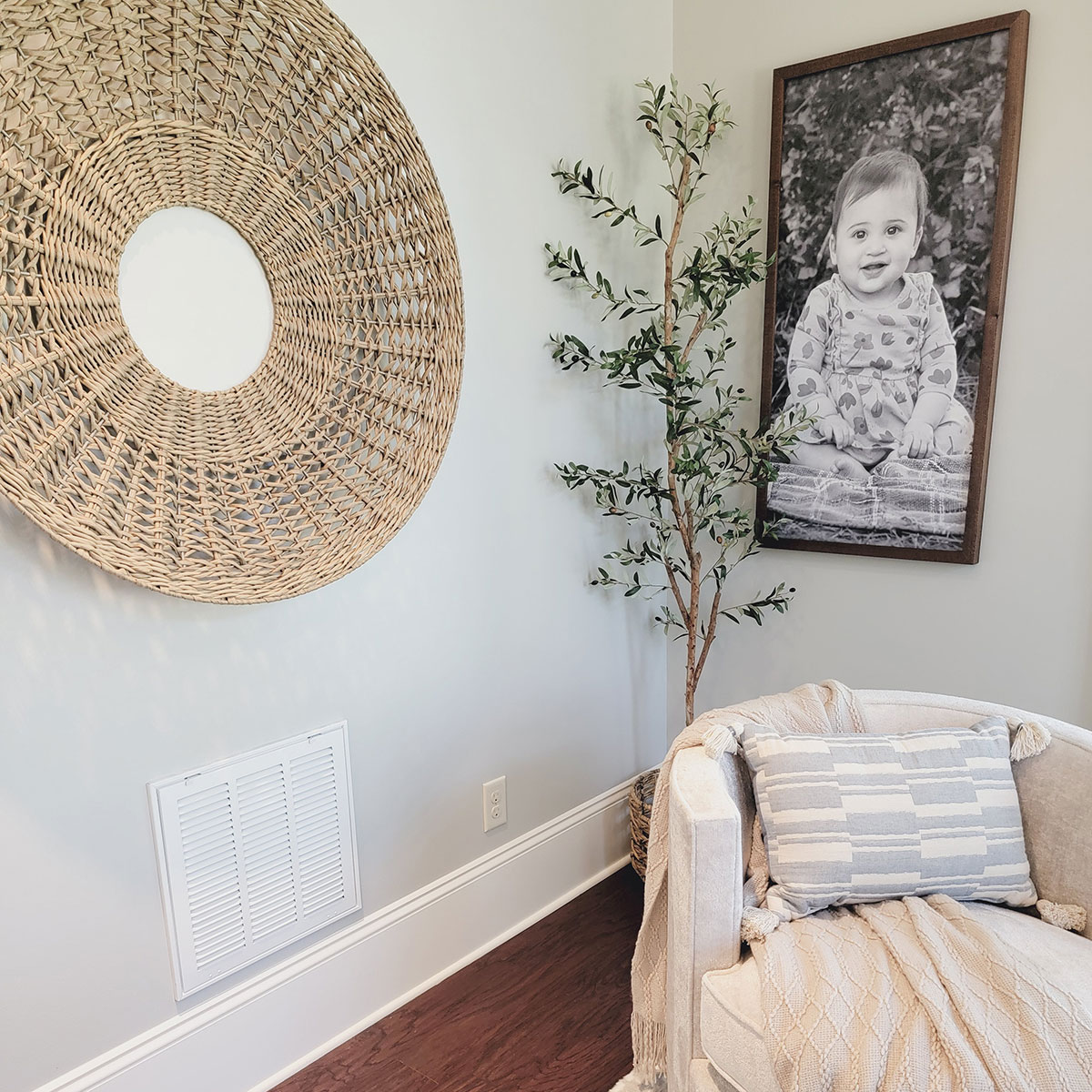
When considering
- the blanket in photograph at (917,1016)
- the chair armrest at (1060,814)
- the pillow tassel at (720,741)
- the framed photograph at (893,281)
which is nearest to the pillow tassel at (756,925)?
the blanket in photograph at (917,1016)

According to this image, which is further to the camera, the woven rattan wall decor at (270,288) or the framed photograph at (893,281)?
the framed photograph at (893,281)

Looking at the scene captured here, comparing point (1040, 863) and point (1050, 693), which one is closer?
point (1040, 863)

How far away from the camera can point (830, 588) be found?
2256 mm

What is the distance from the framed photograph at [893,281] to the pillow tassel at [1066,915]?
836 millimetres

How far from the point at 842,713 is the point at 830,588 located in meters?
0.68

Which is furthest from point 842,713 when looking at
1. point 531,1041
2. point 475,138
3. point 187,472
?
point 475,138

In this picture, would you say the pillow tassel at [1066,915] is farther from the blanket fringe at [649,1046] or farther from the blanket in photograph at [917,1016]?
the blanket fringe at [649,1046]

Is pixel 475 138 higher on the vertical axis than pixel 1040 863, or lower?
higher

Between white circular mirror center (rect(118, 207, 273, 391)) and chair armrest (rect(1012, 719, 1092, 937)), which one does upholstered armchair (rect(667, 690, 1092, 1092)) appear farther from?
white circular mirror center (rect(118, 207, 273, 391))

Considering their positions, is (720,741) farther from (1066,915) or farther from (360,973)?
(360,973)

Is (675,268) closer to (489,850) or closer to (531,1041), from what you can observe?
(489,850)

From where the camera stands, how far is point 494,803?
209 centimetres

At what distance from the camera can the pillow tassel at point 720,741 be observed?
1.49 metres

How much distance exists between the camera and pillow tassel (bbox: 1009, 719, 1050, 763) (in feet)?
4.91
